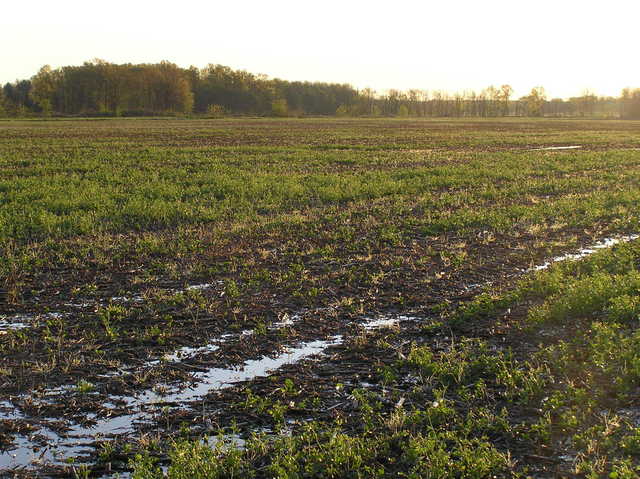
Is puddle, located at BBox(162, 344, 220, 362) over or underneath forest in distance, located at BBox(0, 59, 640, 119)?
underneath

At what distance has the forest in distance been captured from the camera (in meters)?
113

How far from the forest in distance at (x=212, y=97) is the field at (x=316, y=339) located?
95.8 metres

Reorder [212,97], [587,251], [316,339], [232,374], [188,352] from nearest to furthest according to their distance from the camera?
[232,374] → [188,352] → [316,339] → [587,251] → [212,97]

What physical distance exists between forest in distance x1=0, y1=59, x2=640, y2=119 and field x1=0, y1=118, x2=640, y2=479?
3772 inches

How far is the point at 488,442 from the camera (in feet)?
16.4

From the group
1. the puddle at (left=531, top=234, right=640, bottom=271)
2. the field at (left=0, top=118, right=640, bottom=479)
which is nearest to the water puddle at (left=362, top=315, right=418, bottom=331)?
the field at (left=0, top=118, right=640, bottom=479)

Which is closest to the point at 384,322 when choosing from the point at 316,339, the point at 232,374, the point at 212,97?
the point at 316,339

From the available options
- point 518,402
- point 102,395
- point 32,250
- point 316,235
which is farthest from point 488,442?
point 32,250

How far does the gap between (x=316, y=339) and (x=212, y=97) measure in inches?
5220

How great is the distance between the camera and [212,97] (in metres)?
133

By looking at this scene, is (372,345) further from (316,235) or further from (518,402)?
(316,235)

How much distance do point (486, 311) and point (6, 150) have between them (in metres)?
32.2

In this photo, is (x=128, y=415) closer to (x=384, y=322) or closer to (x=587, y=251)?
(x=384, y=322)

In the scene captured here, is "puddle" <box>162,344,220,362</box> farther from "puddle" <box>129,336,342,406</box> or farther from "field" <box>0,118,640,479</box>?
"puddle" <box>129,336,342,406</box>
